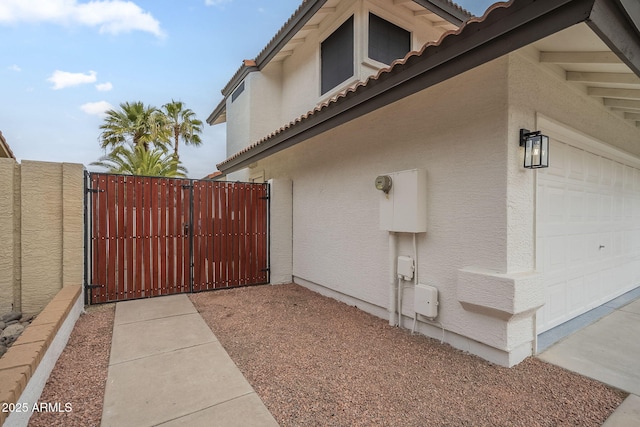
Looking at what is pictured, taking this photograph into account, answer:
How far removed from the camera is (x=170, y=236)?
6.57m

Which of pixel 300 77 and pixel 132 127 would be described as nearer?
pixel 300 77

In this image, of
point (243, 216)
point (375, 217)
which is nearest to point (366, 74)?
point (375, 217)

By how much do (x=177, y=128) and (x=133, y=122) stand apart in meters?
3.48

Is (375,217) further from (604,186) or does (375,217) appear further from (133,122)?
(133,122)

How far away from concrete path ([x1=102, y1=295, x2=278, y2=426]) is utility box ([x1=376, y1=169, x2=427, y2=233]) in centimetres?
283

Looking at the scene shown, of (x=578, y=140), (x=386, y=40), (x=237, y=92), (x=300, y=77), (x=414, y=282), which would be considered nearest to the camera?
(x=414, y=282)

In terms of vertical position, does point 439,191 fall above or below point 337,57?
below

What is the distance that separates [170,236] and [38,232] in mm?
2199

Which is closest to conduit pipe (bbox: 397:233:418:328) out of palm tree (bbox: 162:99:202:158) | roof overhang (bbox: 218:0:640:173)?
roof overhang (bbox: 218:0:640:173)

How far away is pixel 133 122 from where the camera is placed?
1886 cm

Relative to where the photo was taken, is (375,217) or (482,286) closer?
(482,286)

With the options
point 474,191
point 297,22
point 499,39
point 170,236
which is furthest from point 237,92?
point 499,39

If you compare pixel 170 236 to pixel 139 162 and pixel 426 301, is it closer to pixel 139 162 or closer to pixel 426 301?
Answer: pixel 426 301

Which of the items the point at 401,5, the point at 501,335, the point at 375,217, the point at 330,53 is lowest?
the point at 501,335
